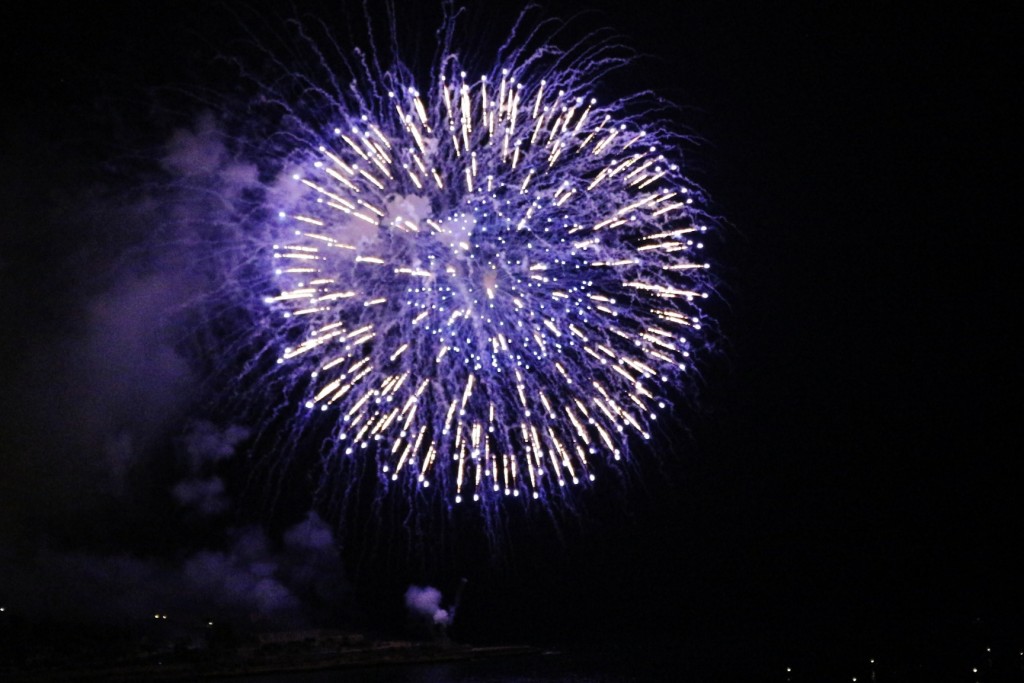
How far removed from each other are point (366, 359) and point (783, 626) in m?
59.4

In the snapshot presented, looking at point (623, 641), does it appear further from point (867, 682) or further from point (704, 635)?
point (867, 682)

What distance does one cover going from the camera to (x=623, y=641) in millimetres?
69062

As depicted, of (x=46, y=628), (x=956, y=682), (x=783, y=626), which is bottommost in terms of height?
(x=956, y=682)

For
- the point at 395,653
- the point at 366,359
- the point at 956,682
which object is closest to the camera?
the point at 366,359

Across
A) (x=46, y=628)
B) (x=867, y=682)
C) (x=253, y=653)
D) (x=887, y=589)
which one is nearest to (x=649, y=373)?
(x=867, y=682)

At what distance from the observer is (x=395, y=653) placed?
54.3m

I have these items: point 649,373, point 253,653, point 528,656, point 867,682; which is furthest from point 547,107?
point 528,656

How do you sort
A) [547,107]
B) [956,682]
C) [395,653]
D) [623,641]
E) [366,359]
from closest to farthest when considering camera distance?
[547,107] → [366,359] → [956,682] → [395,653] → [623,641]

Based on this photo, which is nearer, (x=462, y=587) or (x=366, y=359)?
(x=366, y=359)

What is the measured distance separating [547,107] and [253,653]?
42.1 metres

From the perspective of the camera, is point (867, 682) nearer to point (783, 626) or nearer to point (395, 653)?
point (395, 653)

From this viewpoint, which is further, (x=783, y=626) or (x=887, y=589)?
(x=783, y=626)

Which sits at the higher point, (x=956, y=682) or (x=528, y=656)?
(x=528, y=656)

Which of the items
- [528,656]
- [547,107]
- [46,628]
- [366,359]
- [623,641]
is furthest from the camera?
[623,641]
